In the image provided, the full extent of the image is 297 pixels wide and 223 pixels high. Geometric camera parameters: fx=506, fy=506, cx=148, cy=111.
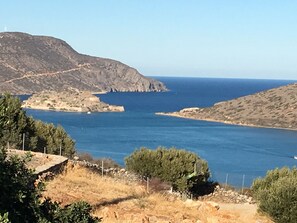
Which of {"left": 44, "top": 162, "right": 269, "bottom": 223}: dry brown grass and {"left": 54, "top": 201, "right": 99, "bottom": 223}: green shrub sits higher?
{"left": 54, "top": 201, "right": 99, "bottom": 223}: green shrub

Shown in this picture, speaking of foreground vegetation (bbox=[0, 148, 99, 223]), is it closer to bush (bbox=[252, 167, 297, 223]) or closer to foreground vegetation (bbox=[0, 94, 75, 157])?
bush (bbox=[252, 167, 297, 223])

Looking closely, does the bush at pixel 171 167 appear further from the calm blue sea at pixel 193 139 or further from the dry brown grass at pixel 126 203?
the calm blue sea at pixel 193 139

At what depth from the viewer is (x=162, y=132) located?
92.7m

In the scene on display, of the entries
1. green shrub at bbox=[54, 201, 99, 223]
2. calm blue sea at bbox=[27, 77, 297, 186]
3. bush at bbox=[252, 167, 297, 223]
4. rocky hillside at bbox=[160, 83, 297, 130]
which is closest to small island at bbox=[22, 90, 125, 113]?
calm blue sea at bbox=[27, 77, 297, 186]

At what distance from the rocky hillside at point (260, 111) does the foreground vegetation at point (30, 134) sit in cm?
8474

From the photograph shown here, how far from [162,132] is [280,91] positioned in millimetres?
49086

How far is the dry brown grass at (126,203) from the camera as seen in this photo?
484 inches

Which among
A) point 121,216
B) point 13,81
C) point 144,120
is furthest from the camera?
point 13,81

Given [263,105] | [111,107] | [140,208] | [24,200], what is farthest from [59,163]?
[111,107]

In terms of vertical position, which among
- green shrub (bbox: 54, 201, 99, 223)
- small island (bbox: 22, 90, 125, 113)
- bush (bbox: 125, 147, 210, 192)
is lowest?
small island (bbox: 22, 90, 125, 113)

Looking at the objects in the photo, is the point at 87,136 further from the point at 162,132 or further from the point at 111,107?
the point at 111,107

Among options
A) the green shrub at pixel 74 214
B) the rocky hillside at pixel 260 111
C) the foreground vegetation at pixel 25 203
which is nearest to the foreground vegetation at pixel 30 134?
the foreground vegetation at pixel 25 203

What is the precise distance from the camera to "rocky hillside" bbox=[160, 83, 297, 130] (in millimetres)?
113125

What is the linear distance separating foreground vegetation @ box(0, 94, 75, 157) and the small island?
4001 inches
